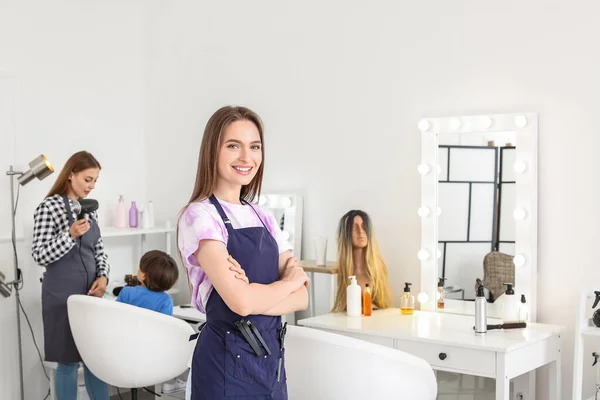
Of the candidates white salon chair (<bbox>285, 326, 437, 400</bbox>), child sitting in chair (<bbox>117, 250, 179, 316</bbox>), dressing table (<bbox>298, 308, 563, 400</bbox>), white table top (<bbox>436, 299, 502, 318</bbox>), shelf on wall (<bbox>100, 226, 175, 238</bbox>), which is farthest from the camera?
shelf on wall (<bbox>100, 226, 175, 238</bbox>)

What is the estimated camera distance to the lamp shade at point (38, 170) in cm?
359

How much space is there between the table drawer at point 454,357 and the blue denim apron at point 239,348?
3.18 ft

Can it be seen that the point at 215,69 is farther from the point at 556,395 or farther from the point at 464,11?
the point at 556,395

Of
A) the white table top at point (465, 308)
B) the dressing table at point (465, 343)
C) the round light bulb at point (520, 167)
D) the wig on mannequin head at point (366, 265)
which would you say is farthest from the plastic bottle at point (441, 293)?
the round light bulb at point (520, 167)

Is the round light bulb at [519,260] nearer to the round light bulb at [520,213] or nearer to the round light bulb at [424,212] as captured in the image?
the round light bulb at [520,213]

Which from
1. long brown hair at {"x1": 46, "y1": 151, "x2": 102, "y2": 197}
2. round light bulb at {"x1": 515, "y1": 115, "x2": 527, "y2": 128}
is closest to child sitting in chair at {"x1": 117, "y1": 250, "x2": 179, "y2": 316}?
long brown hair at {"x1": 46, "y1": 151, "x2": 102, "y2": 197}

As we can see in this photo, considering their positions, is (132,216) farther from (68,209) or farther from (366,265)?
(366,265)

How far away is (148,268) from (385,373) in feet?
5.00

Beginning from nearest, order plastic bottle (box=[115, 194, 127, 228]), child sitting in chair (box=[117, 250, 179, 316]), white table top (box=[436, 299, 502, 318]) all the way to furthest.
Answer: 1. white table top (box=[436, 299, 502, 318])
2. child sitting in chair (box=[117, 250, 179, 316])
3. plastic bottle (box=[115, 194, 127, 228])

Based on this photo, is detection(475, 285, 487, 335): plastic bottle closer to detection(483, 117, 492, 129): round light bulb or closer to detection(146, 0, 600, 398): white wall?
detection(146, 0, 600, 398): white wall

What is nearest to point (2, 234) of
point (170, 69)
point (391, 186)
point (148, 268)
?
point (148, 268)

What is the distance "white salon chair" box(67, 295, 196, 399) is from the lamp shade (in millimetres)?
710

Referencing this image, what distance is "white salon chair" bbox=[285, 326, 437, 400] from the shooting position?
2.28m

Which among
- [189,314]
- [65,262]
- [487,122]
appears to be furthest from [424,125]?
[65,262]
